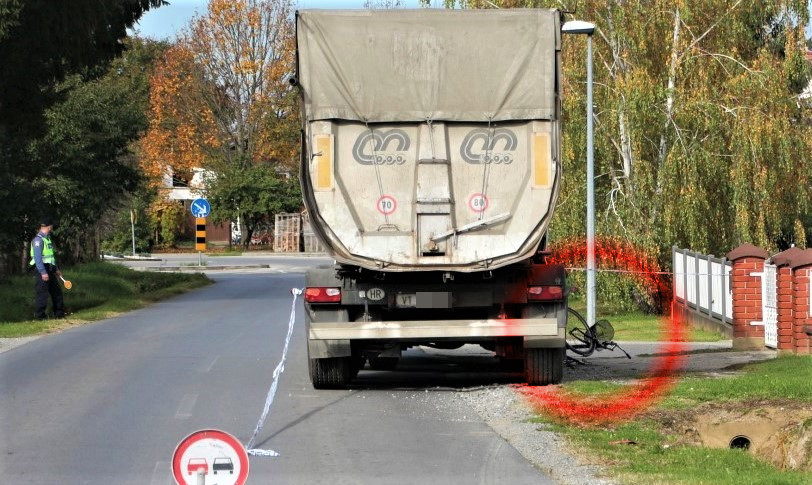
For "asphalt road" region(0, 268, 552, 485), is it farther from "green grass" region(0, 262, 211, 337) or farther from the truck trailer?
"green grass" region(0, 262, 211, 337)

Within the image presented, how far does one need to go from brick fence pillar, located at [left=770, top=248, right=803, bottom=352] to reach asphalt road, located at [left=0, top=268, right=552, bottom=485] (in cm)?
430

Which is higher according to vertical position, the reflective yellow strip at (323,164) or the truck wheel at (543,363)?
the reflective yellow strip at (323,164)

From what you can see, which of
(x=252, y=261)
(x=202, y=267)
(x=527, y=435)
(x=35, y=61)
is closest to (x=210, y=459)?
(x=527, y=435)

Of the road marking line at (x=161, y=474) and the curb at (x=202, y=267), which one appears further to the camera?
the curb at (x=202, y=267)

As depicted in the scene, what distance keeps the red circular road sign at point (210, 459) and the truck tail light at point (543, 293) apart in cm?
751

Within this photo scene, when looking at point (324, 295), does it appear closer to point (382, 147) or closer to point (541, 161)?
point (382, 147)

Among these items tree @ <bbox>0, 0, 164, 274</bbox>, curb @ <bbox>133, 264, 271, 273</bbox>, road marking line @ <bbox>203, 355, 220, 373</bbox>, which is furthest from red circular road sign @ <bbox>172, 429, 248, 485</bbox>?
curb @ <bbox>133, 264, 271, 273</bbox>

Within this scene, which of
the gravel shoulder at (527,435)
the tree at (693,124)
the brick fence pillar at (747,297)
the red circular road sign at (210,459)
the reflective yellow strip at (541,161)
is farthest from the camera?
the tree at (693,124)

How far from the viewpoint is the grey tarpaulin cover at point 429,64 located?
13.4 m

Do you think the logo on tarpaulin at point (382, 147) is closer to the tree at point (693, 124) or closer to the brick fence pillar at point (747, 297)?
the brick fence pillar at point (747, 297)

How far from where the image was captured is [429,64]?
44.5 feet

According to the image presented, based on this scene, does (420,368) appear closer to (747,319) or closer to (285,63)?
(747,319)

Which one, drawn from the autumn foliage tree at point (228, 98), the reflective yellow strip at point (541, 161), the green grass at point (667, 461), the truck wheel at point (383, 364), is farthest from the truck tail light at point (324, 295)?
the autumn foliage tree at point (228, 98)

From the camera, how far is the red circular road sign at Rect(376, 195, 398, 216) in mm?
13219
